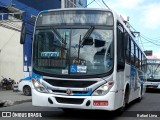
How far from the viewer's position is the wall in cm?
3162

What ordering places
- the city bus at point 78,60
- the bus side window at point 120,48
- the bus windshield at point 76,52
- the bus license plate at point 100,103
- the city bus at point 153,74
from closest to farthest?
1. the bus license plate at point 100,103
2. the city bus at point 78,60
3. the bus windshield at point 76,52
4. the bus side window at point 120,48
5. the city bus at point 153,74

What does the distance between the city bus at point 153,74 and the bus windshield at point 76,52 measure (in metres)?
20.3

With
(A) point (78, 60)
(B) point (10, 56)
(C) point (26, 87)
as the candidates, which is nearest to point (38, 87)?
(A) point (78, 60)

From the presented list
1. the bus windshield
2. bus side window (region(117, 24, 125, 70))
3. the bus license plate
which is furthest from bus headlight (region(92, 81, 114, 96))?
bus side window (region(117, 24, 125, 70))

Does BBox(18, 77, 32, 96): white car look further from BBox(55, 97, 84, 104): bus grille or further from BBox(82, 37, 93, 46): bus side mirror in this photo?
BBox(82, 37, 93, 46): bus side mirror

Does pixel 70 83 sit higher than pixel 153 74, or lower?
higher

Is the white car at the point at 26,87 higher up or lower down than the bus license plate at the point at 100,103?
lower down

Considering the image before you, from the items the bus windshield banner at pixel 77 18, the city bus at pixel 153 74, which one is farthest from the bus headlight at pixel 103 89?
the city bus at pixel 153 74

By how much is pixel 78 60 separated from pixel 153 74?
21.4 metres

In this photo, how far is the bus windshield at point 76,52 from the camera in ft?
36.0

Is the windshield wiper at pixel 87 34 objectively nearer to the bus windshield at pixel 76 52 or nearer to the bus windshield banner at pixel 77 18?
the bus windshield at pixel 76 52

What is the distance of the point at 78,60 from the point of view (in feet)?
36.1

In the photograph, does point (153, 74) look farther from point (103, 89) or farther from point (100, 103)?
point (100, 103)

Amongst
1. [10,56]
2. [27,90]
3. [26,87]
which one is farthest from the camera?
[10,56]
